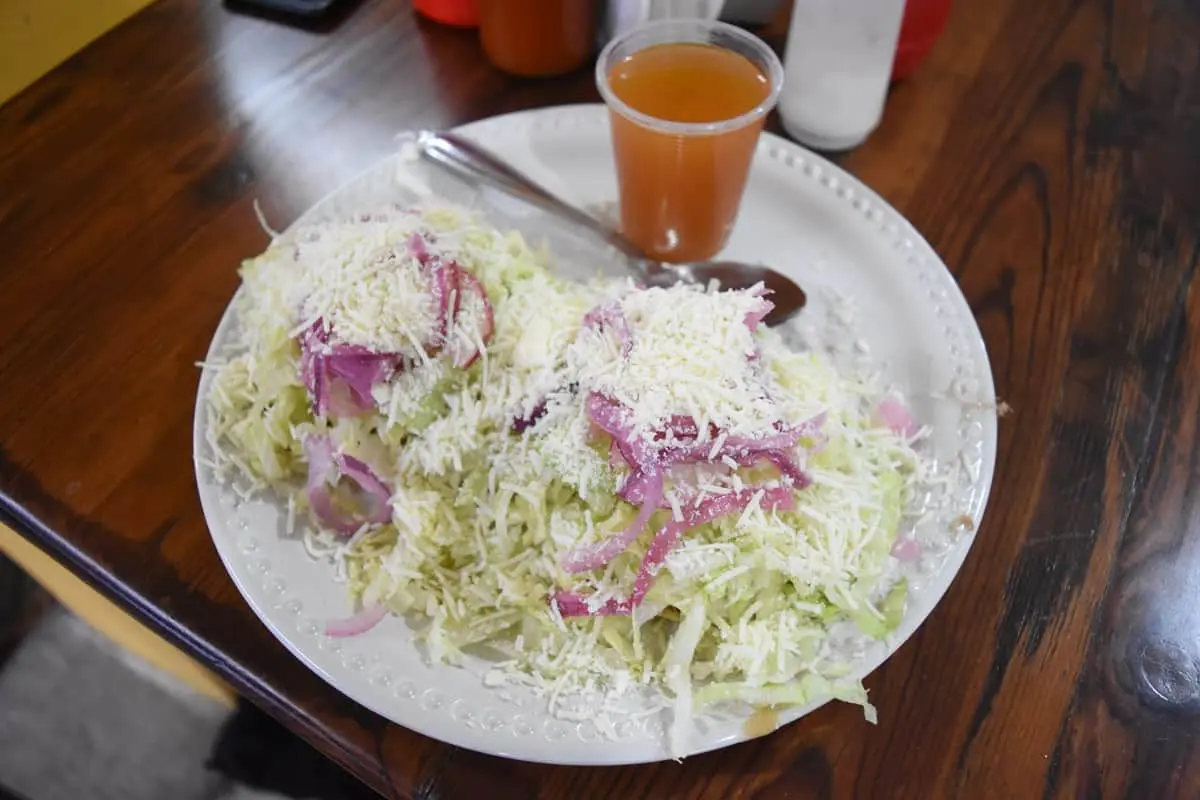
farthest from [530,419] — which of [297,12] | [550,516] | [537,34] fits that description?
[297,12]

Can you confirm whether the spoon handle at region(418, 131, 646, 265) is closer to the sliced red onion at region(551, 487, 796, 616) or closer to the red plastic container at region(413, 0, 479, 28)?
the red plastic container at region(413, 0, 479, 28)

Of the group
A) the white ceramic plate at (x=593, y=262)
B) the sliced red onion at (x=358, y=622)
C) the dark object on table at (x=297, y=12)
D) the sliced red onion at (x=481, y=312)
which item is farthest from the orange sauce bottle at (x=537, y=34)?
the sliced red onion at (x=358, y=622)

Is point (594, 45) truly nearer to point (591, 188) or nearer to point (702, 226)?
point (591, 188)

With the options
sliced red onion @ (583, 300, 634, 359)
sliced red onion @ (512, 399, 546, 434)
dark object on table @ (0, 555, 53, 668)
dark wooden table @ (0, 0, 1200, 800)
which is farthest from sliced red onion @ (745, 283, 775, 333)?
dark object on table @ (0, 555, 53, 668)

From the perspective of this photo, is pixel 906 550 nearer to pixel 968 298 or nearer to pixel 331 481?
pixel 968 298

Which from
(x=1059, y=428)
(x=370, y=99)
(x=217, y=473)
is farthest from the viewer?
(x=370, y=99)

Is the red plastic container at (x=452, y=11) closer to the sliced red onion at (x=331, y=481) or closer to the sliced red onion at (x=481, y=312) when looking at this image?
the sliced red onion at (x=481, y=312)

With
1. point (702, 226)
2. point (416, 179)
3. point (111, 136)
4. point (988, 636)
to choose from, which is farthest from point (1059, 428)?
point (111, 136)
